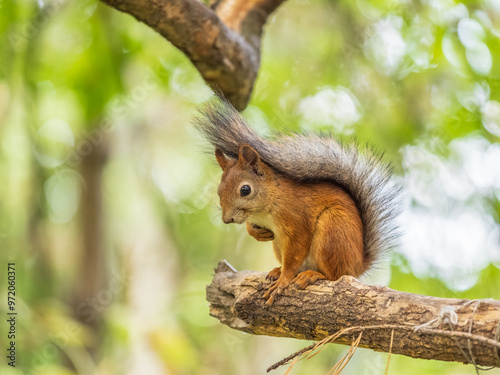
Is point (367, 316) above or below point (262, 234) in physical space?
above

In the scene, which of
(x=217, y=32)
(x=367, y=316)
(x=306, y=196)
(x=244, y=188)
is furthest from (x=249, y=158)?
(x=367, y=316)

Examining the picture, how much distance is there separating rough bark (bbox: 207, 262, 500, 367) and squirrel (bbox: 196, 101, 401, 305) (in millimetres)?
105

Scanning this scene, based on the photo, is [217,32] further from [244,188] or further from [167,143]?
[167,143]

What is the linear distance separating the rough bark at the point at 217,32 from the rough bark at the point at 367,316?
0.95 meters

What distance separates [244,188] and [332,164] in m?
0.41

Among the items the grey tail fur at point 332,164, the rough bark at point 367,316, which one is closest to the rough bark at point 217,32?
the grey tail fur at point 332,164

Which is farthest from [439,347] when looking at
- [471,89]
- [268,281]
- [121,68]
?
[121,68]

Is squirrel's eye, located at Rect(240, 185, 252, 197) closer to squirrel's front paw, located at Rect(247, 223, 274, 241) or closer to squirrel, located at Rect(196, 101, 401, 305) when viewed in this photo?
squirrel, located at Rect(196, 101, 401, 305)

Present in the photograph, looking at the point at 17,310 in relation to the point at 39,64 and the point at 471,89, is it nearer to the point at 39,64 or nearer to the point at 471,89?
the point at 39,64

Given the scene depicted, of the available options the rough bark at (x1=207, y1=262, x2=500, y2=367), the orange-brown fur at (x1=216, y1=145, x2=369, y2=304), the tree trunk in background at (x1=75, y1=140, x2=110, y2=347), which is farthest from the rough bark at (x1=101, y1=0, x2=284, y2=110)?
the tree trunk in background at (x1=75, y1=140, x2=110, y2=347)

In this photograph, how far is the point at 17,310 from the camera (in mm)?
3135

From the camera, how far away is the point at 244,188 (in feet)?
6.97

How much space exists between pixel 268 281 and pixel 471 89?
2.11 m

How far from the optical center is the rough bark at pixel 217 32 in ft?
7.41
